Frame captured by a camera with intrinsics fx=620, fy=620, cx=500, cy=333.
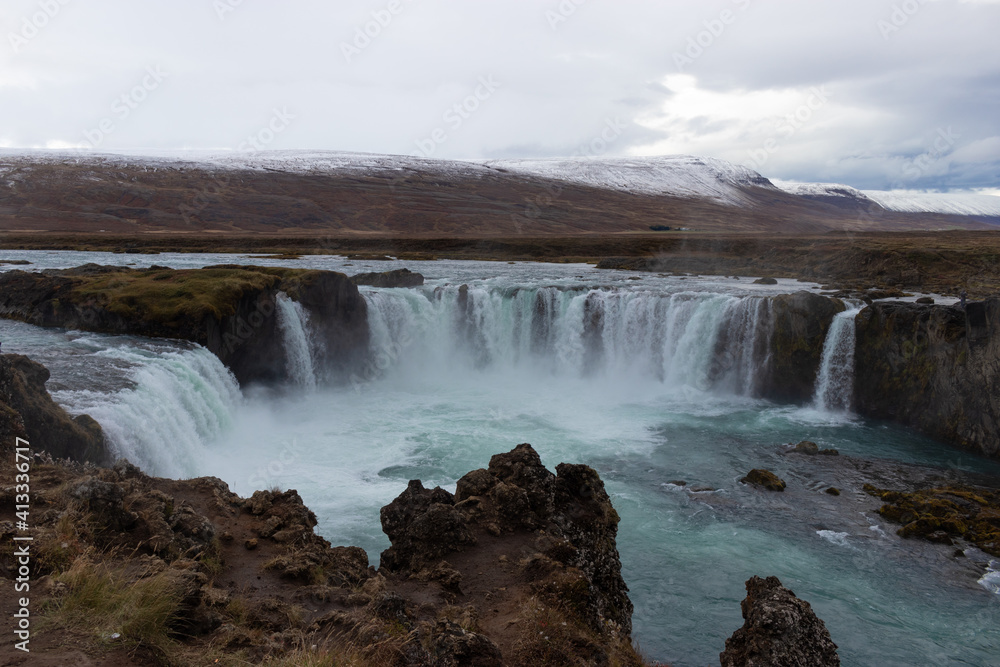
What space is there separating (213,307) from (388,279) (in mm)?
13901

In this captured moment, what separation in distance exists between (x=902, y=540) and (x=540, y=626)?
12.6 metres

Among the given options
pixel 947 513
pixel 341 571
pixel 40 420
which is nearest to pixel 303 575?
pixel 341 571

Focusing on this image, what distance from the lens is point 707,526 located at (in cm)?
1622

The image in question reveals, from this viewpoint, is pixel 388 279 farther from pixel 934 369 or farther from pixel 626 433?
pixel 934 369

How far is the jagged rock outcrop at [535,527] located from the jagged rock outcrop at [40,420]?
7.11 metres

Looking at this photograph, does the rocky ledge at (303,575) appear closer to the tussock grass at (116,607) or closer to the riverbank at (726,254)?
the tussock grass at (116,607)

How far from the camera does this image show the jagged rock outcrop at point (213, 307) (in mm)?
24516

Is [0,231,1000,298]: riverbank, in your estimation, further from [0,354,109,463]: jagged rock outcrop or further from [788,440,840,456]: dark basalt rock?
[0,354,109,463]: jagged rock outcrop

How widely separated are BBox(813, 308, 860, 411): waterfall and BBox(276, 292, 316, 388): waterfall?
23.4 meters

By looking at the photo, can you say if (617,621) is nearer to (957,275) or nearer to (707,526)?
(707,526)

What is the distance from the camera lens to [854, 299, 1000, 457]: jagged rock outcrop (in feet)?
73.7

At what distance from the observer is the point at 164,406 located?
696 inches

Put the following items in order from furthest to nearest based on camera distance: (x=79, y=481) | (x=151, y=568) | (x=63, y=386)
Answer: (x=63, y=386) → (x=79, y=481) → (x=151, y=568)

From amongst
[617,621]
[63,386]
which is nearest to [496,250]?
[63,386]
